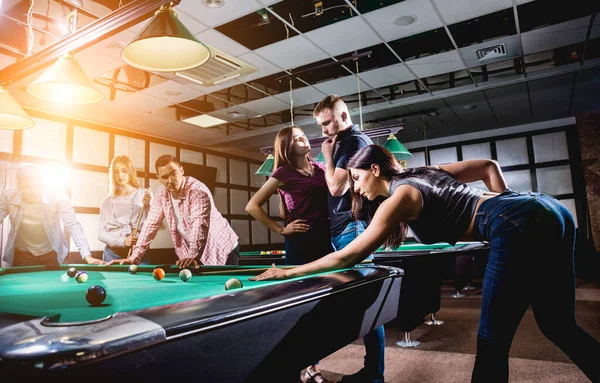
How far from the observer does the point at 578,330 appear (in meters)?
1.30

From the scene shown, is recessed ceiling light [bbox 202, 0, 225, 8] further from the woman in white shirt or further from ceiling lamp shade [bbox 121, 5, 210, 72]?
the woman in white shirt

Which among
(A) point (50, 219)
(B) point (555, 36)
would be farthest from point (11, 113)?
(B) point (555, 36)

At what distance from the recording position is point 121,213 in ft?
12.9

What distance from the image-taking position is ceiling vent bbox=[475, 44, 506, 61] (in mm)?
4805

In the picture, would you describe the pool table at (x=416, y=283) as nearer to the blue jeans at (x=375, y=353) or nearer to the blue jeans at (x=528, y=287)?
the blue jeans at (x=375, y=353)

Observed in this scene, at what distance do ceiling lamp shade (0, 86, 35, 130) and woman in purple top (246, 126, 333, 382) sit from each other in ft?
7.59

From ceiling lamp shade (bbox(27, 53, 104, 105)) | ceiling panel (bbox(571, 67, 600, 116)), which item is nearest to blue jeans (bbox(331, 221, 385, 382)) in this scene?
ceiling lamp shade (bbox(27, 53, 104, 105))

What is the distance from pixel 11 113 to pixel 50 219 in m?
1.05

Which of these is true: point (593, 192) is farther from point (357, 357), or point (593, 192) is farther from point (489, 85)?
point (357, 357)

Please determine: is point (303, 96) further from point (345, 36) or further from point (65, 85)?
point (65, 85)

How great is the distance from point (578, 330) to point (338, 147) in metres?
1.45

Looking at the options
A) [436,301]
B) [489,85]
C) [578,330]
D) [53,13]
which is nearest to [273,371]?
[578,330]

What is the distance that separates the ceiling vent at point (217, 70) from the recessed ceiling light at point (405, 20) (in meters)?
1.93

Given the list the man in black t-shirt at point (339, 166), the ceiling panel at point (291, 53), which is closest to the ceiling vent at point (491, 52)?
the ceiling panel at point (291, 53)
